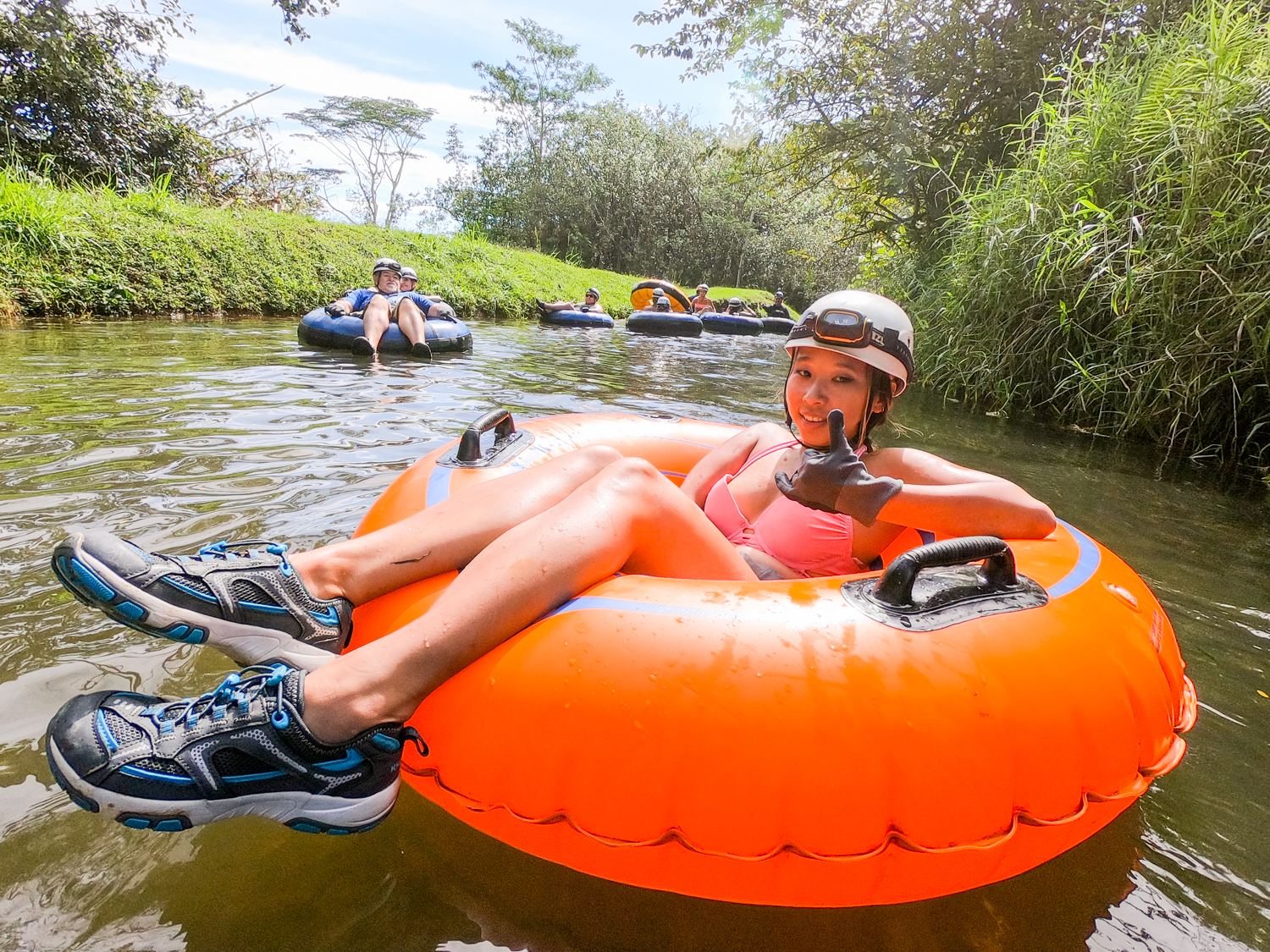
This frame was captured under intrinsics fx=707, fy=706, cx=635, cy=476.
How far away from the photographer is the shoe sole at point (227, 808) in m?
1.12

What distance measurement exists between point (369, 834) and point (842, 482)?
1228 mm

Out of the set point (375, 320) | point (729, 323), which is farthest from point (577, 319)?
point (375, 320)

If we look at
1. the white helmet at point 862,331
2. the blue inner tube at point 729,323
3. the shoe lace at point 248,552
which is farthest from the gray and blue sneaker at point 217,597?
the blue inner tube at point 729,323

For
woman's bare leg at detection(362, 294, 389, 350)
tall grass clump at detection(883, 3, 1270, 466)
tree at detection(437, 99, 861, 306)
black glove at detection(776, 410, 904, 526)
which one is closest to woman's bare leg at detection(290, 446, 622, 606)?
black glove at detection(776, 410, 904, 526)

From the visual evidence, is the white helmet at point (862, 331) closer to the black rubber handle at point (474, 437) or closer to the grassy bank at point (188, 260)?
the black rubber handle at point (474, 437)

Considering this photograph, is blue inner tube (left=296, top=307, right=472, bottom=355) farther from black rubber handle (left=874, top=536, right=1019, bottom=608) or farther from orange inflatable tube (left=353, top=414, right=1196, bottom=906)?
black rubber handle (left=874, top=536, right=1019, bottom=608)

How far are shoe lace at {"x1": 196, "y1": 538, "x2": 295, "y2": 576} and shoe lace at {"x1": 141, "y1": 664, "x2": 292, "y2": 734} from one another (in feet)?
0.79

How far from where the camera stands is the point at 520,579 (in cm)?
131

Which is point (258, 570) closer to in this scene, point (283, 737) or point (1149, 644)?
point (283, 737)

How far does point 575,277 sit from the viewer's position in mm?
18234

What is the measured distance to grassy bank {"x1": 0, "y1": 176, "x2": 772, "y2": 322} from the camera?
7195mm

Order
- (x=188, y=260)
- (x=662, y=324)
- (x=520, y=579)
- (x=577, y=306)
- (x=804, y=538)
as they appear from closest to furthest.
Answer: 1. (x=520, y=579)
2. (x=804, y=538)
3. (x=188, y=260)
4. (x=662, y=324)
5. (x=577, y=306)

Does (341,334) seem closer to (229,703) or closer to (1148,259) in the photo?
(229,703)

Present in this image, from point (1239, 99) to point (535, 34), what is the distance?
2864cm
